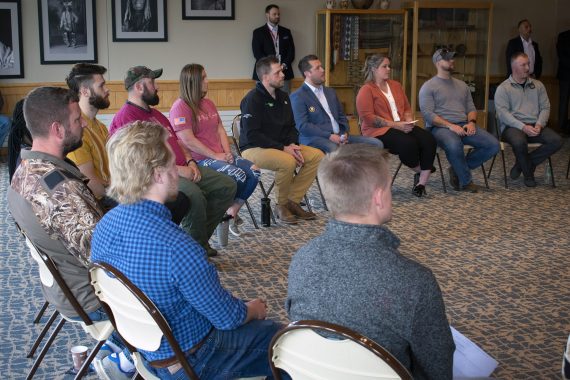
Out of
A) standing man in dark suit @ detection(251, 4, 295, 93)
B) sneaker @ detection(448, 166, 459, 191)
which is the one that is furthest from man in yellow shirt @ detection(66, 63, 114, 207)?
standing man in dark suit @ detection(251, 4, 295, 93)

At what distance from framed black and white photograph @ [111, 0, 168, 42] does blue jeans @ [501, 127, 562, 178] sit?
14.8 feet

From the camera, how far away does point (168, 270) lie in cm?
221

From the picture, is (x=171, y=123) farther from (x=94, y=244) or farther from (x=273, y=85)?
(x=94, y=244)

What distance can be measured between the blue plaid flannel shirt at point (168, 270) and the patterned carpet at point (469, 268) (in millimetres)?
541

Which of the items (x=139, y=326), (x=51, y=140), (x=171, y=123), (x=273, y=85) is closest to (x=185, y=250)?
(x=139, y=326)

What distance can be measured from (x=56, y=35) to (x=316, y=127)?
163 inches

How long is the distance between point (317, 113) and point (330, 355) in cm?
468

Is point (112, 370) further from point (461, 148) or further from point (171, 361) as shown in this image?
point (461, 148)

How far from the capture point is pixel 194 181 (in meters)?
4.73

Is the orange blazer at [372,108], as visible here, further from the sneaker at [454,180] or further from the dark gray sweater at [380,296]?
the dark gray sweater at [380,296]

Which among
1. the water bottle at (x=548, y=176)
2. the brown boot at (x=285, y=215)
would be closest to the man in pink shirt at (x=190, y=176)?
the brown boot at (x=285, y=215)

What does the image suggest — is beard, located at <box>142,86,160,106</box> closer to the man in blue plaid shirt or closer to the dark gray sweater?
the man in blue plaid shirt

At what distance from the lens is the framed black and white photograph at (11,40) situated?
8.62m

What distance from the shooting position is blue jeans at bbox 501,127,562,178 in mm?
6992
